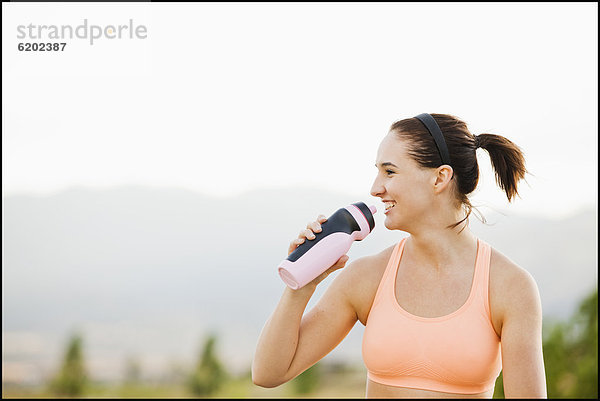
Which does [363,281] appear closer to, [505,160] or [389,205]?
[389,205]

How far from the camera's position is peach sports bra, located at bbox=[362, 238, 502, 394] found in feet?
4.00

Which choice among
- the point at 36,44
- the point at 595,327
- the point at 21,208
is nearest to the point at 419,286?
the point at 36,44

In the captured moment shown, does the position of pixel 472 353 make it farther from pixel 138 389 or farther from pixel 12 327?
pixel 12 327

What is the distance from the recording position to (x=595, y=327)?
345 cm

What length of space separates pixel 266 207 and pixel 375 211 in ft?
14.3

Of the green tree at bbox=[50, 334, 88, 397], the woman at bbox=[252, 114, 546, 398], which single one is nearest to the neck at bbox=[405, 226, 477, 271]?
the woman at bbox=[252, 114, 546, 398]

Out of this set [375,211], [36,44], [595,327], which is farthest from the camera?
[595,327]

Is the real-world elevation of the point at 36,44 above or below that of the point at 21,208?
above

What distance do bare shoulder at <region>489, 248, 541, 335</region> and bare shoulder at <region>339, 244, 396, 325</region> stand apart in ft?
0.82

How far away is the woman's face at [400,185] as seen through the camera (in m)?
1.26

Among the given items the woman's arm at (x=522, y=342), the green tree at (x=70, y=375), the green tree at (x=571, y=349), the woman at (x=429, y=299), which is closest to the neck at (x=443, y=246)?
the woman at (x=429, y=299)

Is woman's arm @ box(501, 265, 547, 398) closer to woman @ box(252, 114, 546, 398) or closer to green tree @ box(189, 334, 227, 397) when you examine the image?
woman @ box(252, 114, 546, 398)

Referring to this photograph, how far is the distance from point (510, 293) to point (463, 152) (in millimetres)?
317

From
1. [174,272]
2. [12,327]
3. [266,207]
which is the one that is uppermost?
[266,207]
